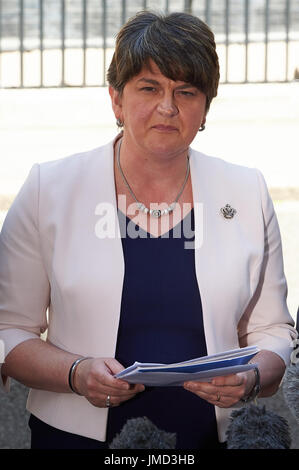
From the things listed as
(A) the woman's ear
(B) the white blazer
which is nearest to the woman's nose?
(A) the woman's ear

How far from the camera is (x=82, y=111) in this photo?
4969 mm

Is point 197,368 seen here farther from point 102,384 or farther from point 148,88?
point 148,88

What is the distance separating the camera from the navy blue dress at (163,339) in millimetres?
2561

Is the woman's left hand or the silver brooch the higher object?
the silver brooch

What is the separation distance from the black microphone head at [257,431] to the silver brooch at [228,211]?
0.89 metres

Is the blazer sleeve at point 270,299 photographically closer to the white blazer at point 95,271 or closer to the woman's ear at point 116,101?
the white blazer at point 95,271

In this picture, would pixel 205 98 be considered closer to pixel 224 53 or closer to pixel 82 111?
pixel 82 111

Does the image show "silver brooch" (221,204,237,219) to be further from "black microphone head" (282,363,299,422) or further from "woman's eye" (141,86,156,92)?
"black microphone head" (282,363,299,422)

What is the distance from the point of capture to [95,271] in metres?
2.59

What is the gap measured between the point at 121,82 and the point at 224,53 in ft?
9.59

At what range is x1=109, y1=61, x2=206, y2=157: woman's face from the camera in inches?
99.7

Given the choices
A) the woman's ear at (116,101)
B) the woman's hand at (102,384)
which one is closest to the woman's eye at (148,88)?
the woman's ear at (116,101)

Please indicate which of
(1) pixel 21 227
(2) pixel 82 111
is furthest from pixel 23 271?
(2) pixel 82 111

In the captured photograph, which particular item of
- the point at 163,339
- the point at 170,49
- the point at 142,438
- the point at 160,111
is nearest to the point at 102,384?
the point at 163,339
